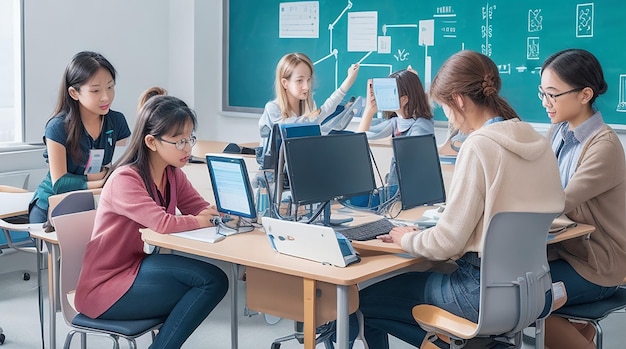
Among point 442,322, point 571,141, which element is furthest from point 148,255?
point 571,141

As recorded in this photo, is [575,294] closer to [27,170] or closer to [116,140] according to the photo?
[116,140]

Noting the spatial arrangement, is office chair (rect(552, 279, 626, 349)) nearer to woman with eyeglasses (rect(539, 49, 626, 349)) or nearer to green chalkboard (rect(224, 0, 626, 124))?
woman with eyeglasses (rect(539, 49, 626, 349))

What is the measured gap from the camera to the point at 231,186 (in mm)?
2676

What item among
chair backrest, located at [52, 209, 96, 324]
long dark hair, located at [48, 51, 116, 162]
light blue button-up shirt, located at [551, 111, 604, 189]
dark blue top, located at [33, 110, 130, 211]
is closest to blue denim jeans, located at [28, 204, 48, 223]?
dark blue top, located at [33, 110, 130, 211]

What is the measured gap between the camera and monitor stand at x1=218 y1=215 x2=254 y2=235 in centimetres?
269

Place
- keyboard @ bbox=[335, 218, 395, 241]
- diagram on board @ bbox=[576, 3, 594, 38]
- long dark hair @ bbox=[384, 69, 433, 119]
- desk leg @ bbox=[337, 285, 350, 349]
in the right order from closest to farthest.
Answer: desk leg @ bbox=[337, 285, 350, 349] < keyboard @ bbox=[335, 218, 395, 241] < long dark hair @ bbox=[384, 69, 433, 119] < diagram on board @ bbox=[576, 3, 594, 38]

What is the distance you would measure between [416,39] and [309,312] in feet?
11.4

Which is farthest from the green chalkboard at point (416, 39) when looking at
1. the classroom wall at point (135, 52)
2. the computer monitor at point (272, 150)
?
the computer monitor at point (272, 150)

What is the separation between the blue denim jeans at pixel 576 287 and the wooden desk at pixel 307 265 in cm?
59

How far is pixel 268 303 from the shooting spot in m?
2.53

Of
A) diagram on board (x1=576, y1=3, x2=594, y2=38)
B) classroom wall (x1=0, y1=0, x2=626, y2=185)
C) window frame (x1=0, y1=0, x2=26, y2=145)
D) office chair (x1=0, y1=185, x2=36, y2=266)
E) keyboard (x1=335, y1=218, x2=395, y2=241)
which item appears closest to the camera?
keyboard (x1=335, y1=218, x2=395, y2=241)

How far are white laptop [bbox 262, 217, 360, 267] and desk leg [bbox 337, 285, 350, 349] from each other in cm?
12

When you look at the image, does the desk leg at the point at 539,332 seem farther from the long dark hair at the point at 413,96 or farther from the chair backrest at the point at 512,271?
the long dark hair at the point at 413,96

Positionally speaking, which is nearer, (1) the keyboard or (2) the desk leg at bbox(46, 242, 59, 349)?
(1) the keyboard
